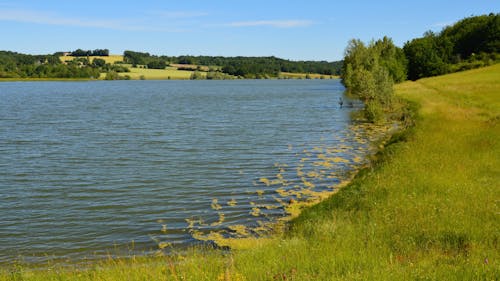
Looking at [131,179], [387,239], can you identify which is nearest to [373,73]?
[131,179]

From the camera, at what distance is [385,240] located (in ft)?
34.7

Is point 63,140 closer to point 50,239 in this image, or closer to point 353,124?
point 50,239

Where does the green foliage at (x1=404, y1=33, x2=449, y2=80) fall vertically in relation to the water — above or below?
above

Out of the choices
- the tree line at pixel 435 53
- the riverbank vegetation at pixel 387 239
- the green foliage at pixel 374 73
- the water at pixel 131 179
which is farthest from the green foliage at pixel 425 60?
the riverbank vegetation at pixel 387 239

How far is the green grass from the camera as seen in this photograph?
8.50 m

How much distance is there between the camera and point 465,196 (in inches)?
548

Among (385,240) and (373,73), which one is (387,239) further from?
(373,73)

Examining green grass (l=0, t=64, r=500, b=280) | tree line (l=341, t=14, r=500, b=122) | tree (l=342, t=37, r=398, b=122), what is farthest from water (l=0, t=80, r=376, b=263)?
tree line (l=341, t=14, r=500, b=122)

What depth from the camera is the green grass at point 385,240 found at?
8500 mm

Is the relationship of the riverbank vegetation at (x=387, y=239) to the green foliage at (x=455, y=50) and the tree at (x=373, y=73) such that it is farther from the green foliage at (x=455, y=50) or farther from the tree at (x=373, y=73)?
the green foliage at (x=455, y=50)

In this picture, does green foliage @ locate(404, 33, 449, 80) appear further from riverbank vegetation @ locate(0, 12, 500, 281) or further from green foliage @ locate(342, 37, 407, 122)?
riverbank vegetation @ locate(0, 12, 500, 281)

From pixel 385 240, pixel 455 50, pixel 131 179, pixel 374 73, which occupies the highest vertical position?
pixel 455 50

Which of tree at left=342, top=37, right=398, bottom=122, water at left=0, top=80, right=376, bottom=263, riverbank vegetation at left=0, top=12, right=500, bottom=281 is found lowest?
water at left=0, top=80, right=376, bottom=263

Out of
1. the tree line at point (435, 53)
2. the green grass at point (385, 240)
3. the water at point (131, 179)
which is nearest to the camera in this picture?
the green grass at point (385, 240)
